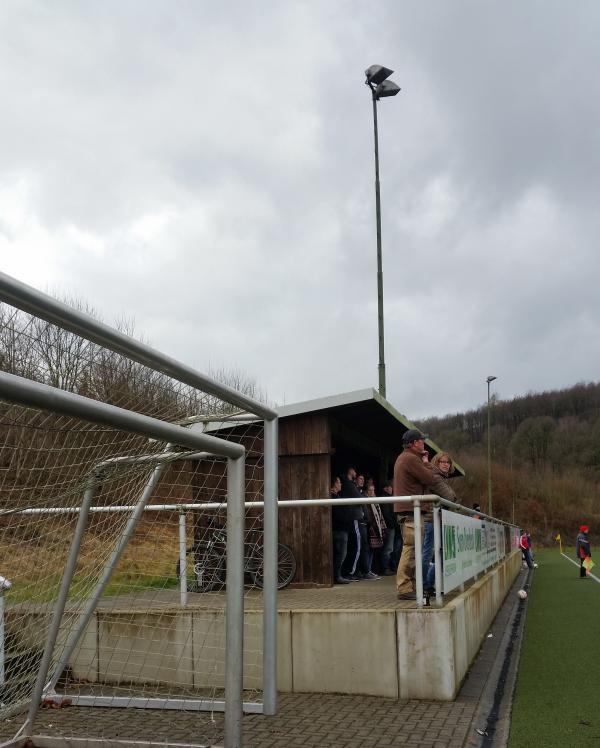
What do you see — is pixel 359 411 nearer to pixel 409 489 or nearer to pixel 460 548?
pixel 460 548

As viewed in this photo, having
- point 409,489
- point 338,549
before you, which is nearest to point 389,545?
point 338,549

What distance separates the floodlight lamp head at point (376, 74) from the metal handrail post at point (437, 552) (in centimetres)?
1117

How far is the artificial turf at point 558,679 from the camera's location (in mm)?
5387

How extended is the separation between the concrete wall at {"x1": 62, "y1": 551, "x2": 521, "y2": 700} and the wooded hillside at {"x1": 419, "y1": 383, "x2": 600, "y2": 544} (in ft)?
194

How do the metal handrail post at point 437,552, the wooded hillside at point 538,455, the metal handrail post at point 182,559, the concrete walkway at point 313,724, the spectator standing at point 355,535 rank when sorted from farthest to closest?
the wooded hillside at point 538,455 → the spectator standing at point 355,535 → the metal handrail post at point 182,559 → the metal handrail post at point 437,552 → the concrete walkway at point 313,724

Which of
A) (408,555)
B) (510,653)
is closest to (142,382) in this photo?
(408,555)

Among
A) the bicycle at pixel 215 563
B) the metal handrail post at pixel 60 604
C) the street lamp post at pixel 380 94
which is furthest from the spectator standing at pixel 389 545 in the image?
the metal handrail post at pixel 60 604

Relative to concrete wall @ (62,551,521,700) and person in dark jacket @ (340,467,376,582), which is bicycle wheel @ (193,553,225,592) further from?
person in dark jacket @ (340,467,376,582)

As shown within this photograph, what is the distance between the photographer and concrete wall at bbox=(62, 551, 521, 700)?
635cm

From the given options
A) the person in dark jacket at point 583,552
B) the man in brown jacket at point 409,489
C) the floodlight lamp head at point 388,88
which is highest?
the floodlight lamp head at point 388,88

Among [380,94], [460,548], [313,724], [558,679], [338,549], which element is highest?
[380,94]

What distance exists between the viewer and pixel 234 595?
4305 mm

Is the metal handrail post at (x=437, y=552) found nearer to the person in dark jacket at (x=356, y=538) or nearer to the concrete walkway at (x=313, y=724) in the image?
the concrete walkway at (x=313, y=724)

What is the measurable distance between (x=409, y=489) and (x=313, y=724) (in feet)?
8.68
